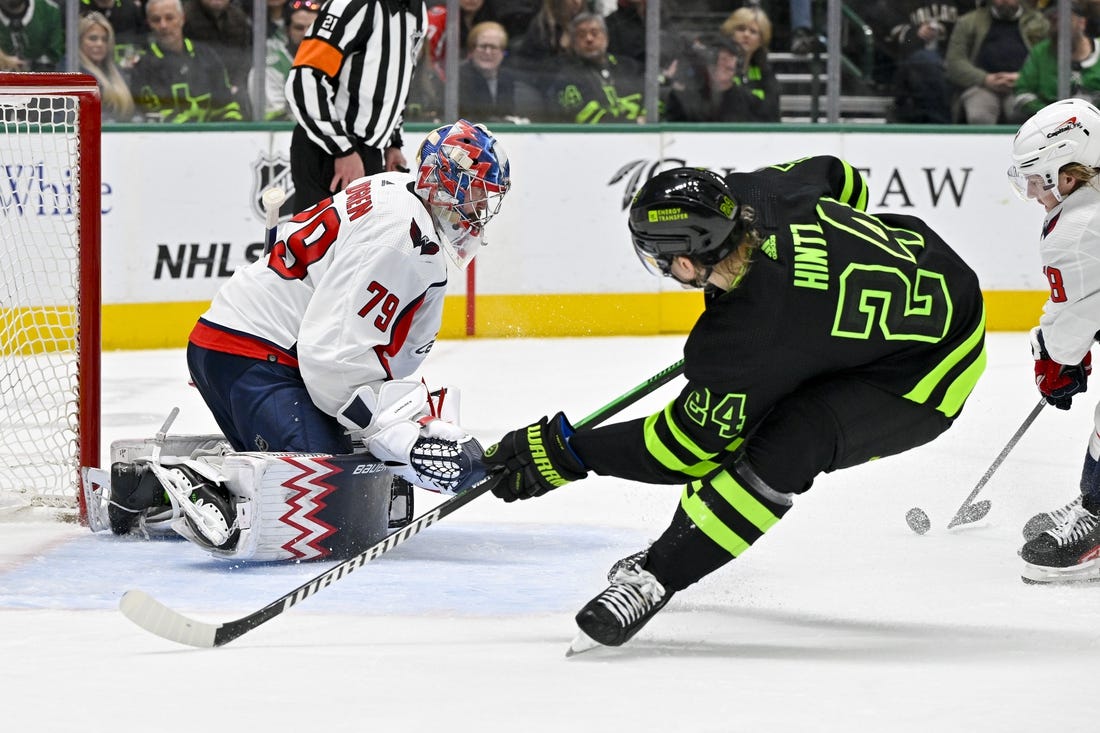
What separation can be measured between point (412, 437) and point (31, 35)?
149 inches

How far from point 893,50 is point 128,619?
549 centimetres

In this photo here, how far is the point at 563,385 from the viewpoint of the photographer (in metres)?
5.45

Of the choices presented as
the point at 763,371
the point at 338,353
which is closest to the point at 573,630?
the point at 763,371

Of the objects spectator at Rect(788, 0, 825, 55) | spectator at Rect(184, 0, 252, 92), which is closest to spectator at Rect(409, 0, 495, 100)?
spectator at Rect(184, 0, 252, 92)

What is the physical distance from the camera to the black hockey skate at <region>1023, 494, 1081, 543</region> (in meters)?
2.97

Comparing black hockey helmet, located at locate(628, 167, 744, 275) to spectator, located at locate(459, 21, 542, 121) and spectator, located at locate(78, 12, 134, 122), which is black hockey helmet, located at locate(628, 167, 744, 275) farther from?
spectator, located at locate(459, 21, 542, 121)

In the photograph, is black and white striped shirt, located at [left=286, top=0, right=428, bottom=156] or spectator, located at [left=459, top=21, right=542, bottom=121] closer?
black and white striped shirt, located at [left=286, top=0, right=428, bottom=156]

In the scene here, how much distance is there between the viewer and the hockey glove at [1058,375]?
3041 millimetres

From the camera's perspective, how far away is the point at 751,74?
23.2ft

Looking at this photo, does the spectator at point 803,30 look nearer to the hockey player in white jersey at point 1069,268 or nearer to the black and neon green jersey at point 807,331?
the hockey player in white jersey at point 1069,268

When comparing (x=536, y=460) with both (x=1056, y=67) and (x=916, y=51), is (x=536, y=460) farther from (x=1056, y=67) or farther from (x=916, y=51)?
(x=1056, y=67)

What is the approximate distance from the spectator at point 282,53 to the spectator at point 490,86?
2.28 ft

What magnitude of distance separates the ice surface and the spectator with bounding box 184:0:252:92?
3.15 metres

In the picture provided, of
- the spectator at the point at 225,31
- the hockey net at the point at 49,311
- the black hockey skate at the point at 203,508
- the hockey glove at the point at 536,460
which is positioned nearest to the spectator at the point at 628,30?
the spectator at the point at 225,31
